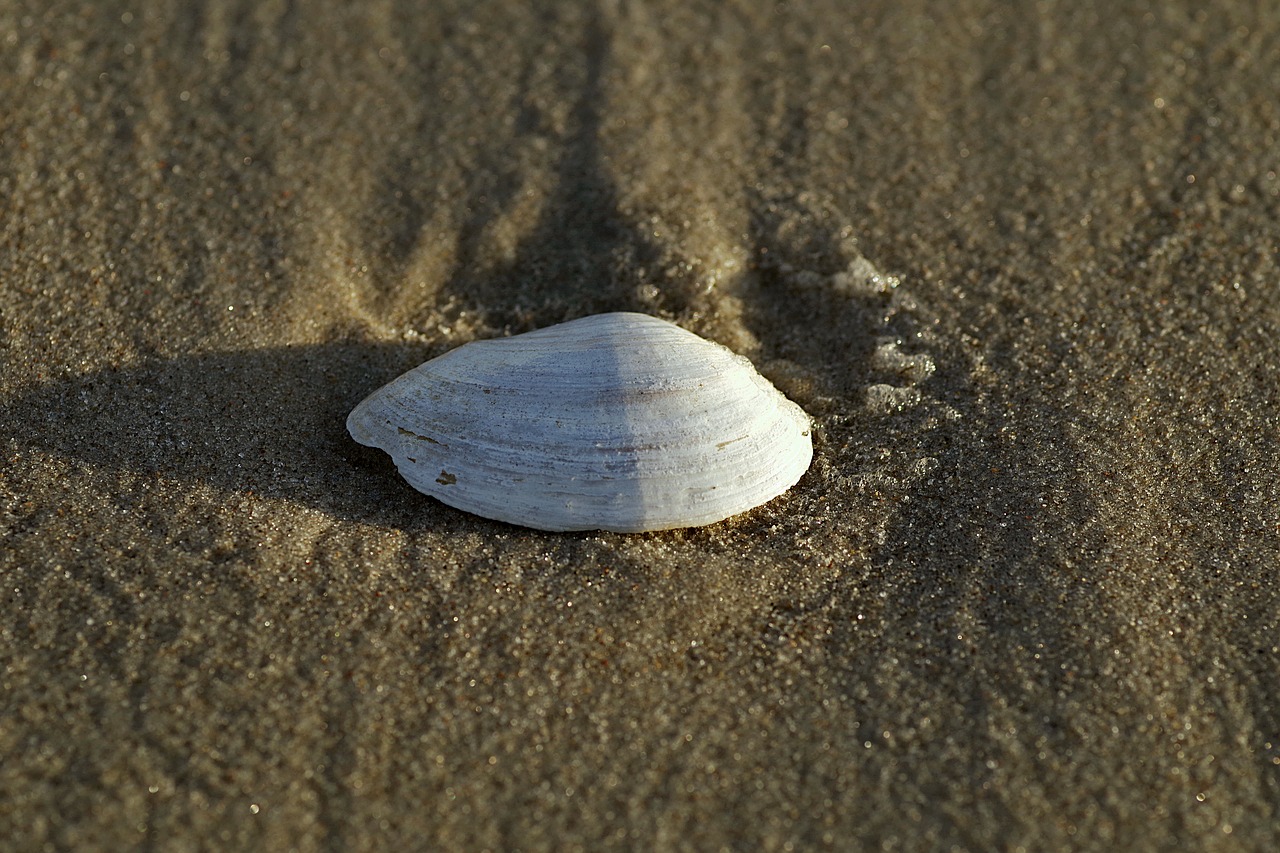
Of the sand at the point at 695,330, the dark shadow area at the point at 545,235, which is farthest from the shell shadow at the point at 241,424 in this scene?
the dark shadow area at the point at 545,235

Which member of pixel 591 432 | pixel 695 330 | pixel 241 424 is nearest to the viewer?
pixel 591 432

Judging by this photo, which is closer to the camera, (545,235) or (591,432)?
(591,432)

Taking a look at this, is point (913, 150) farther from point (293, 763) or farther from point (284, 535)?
point (293, 763)

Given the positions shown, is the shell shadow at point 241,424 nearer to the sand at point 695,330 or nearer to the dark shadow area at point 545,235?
the sand at point 695,330

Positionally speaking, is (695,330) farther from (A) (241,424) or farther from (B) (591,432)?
(A) (241,424)

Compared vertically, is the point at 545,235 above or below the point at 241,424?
above

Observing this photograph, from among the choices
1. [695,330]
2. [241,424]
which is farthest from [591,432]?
[241,424]
